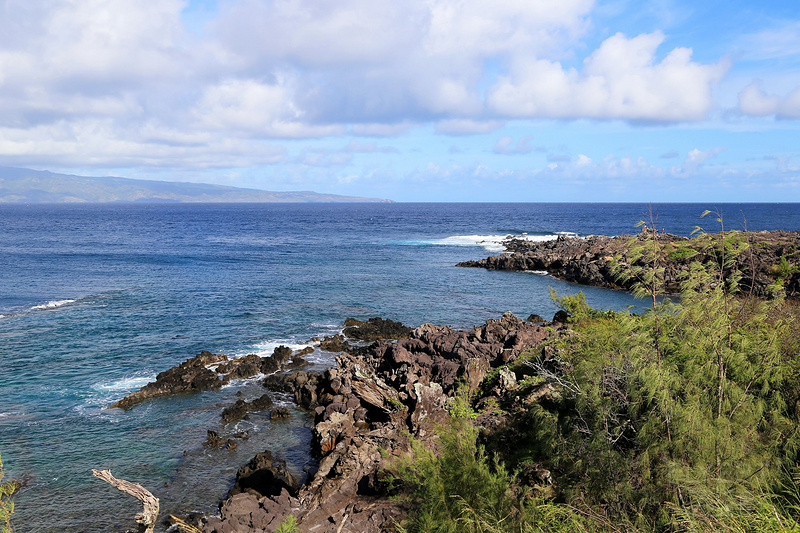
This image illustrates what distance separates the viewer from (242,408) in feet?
67.7

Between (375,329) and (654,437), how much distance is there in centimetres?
2327

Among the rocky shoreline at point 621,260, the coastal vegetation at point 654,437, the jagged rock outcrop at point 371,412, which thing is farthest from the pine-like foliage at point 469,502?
the rocky shoreline at point 621,260

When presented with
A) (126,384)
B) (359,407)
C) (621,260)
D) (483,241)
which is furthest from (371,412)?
(483,241)

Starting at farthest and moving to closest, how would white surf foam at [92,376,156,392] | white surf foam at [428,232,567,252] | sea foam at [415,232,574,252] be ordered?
sea foam at [415,232,574,252], white surf foam at [428,232,567,252], white surf foam at [92,376,156,392]

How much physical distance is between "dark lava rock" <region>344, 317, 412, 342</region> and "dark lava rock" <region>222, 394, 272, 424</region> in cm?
956

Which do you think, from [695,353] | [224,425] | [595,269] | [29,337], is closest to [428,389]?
[224,425]

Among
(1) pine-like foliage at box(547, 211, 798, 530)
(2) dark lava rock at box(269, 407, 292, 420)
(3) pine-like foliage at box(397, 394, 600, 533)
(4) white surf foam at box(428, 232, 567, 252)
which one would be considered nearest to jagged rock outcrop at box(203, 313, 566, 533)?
(2) dark lava rock at box(269, 407, 292, 420)

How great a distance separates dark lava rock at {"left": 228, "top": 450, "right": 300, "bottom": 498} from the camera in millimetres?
14289

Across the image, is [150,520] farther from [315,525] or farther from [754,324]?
[754,324]

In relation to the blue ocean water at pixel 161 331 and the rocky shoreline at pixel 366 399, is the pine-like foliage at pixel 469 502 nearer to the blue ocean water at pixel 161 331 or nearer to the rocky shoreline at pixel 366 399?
the rocky shoreline at pixel 366 399

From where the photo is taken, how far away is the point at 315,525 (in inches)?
455

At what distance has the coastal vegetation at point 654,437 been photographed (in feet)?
27.2

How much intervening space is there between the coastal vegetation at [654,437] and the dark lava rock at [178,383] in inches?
601

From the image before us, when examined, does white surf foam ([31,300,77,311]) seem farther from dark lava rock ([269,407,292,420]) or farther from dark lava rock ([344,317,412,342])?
dark lava rock ([269,407,292,420])
